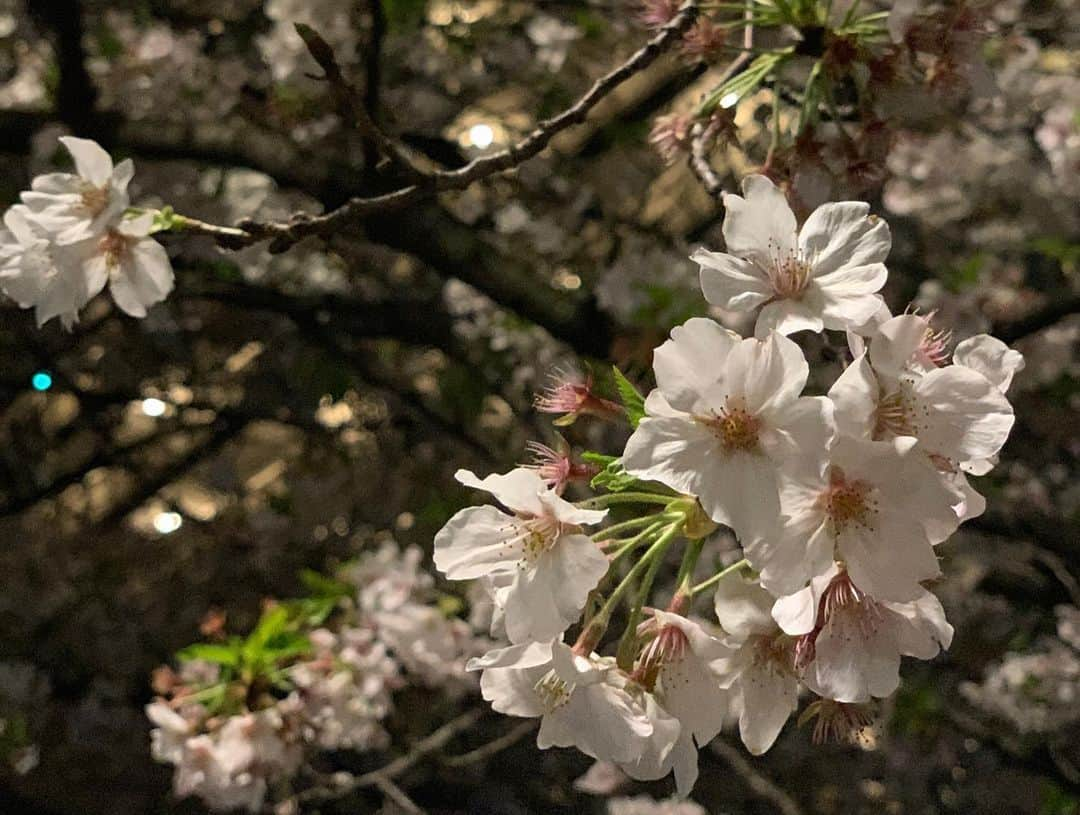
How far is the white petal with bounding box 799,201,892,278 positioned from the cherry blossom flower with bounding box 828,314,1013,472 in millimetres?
86

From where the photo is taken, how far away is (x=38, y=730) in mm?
2943

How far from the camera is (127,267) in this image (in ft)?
3.21

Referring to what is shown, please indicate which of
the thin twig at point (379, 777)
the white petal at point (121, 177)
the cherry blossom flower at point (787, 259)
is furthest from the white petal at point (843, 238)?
the thin twig at point (379, 777)

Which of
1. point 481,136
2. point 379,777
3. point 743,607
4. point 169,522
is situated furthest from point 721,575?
→ point 169,522

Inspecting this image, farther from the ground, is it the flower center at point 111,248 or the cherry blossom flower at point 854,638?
the flower center at point 111,248

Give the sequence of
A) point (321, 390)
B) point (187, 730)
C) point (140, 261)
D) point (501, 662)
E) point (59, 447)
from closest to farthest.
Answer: point (501, 662)
point (140, 261)
point (187, 730)
point (321, 390)
point (59, 447)

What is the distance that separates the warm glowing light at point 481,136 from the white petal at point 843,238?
213 cm

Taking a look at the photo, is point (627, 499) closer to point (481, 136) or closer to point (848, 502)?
point (848, 502)

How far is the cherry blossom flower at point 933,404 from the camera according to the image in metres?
0.60

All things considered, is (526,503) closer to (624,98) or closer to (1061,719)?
(1061,719)

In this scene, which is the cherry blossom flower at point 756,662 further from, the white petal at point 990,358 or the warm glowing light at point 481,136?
the warm glowing light at point 481,136

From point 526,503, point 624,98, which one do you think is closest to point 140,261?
point 526,503

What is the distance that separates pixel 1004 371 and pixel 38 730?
10.2 feet

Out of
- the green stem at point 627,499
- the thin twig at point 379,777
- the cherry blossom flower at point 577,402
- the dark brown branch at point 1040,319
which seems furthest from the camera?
the thin twig at point 379,777
